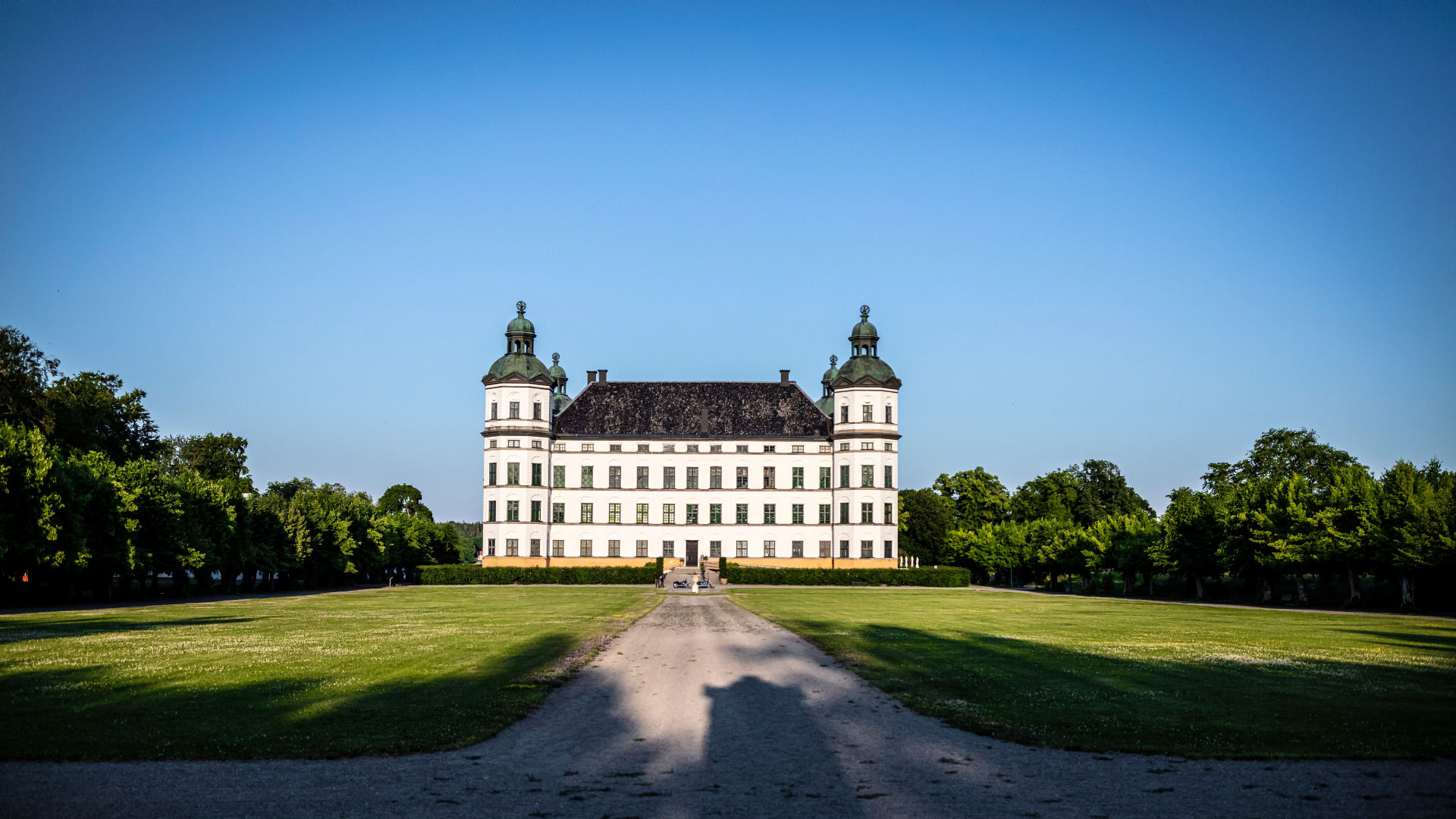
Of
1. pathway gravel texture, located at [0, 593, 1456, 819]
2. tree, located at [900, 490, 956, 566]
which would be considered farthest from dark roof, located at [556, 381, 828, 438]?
pathway gravel texture, located at [0, 593, 1456, 819]

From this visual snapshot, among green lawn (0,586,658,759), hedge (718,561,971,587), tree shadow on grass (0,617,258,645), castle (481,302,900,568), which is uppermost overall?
castle (481,302,900,568)

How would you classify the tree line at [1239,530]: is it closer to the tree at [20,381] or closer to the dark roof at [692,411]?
the dark roof at [692,411]

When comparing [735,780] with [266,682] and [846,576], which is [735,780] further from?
[846,576]

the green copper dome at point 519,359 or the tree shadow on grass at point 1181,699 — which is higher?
the green copper dome at point 519,359

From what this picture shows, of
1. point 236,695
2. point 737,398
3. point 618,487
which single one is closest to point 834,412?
point 737,398

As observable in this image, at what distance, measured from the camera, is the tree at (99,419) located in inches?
2354

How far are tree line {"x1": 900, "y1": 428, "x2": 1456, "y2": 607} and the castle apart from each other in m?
14.5

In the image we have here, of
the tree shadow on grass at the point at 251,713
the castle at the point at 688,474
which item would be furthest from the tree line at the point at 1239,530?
the tree shadow on grass at the point at 251,713

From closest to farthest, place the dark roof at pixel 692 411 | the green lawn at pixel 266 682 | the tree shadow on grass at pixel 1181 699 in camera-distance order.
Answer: the green lawn at pixel 266 682 < the tree shadow on grass at pixel 1181 699 < the dark roof at pixel 692 411

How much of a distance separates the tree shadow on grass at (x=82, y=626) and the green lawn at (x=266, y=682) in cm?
10

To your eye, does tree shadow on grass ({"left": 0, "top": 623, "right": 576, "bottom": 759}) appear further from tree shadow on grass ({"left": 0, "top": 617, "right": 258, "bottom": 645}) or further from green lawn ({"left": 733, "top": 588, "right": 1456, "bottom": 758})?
tree shadow on grass ({"left": 0, "top": 617, "right": 258, "bottom": 645})

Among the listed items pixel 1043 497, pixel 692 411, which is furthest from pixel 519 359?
pixel 1043 497

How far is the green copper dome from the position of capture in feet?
296

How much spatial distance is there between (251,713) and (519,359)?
257 ft
